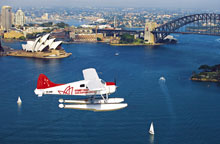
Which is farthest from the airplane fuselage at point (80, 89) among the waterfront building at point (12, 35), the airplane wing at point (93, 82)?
the waterfront building at point (12, 35)

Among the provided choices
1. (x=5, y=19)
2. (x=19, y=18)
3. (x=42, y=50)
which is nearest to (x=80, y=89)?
(x=42, y=50)

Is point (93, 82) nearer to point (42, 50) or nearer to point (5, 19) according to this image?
point (42, 50)

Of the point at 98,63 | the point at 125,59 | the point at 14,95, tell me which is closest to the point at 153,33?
the point at 125,59

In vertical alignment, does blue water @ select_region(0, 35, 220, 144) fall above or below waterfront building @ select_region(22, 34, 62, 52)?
below

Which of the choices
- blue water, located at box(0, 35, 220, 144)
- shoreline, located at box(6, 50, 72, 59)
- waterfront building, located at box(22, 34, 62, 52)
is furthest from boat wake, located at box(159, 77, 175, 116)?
waterfront building, located at box(22, 34, 62, 52)

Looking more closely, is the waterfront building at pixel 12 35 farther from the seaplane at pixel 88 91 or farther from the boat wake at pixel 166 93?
the seaplane at pixel 88 91

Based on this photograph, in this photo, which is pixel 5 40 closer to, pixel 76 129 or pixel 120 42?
pixel 120 42

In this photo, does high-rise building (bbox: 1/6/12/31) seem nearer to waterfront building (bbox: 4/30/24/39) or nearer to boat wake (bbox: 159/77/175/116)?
waterfront building (bbox: 4/30/24/39)
